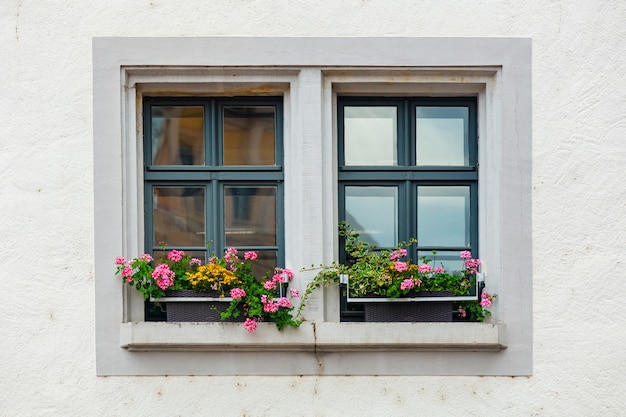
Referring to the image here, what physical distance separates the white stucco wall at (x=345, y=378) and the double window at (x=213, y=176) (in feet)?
1.65

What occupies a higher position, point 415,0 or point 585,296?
point 415,0

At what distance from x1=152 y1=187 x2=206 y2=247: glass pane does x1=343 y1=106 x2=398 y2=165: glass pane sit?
114 centimetres

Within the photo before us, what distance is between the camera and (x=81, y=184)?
5.43m

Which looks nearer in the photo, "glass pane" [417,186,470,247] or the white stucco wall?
the white stucco wall

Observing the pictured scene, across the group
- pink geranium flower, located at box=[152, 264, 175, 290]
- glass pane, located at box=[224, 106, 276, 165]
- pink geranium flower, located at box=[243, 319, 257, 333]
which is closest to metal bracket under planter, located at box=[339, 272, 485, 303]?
pink geranium flower, located at box=[243, 319, 257, 333]

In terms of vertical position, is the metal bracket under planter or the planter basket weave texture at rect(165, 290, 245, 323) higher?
the metal bracket under planter

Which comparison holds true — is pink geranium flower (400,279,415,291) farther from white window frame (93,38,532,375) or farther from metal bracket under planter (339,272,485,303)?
white window frame (93,38,532,375)

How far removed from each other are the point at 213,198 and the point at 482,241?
189 cm

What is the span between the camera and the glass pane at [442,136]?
575 centimetres

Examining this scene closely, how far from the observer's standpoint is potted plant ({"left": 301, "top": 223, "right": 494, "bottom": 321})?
5285 mm

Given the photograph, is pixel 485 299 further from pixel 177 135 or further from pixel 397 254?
pixel 177 135

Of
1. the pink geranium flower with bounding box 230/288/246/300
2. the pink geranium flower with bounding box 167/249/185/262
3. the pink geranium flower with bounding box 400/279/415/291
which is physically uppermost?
the pink geranium flower with bounding box 167/249/185/262

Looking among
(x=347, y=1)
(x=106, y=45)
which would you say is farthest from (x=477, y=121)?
(x=106, y=45)

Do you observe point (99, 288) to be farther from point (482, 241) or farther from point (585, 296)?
point (585, 296)
